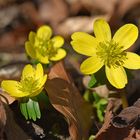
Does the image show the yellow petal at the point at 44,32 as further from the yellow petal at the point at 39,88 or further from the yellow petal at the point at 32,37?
the yellow petal at the point at 39,88

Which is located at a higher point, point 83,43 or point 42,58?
point 83,43

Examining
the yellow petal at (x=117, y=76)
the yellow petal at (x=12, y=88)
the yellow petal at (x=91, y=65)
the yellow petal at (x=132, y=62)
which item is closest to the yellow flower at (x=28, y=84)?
the yellow petal at (x=12, y=88)

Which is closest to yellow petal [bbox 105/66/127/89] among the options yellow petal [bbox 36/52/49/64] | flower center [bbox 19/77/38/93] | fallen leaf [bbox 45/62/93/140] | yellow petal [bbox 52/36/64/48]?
fallen leaf [bbox 45/62/93/140]

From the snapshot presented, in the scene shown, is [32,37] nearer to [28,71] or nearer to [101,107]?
[28,71]

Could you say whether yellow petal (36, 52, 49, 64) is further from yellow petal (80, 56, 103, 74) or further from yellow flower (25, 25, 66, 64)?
yellow petal (80, 56, 103, 74)

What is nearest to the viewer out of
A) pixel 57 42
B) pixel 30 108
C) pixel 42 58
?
pixel 30 108

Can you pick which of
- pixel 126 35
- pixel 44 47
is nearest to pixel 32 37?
pixel 44 47
